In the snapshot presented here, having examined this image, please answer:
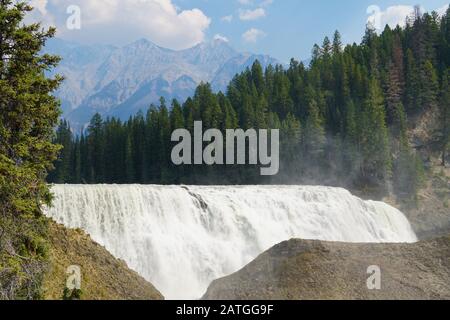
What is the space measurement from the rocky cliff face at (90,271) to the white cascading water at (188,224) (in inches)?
302

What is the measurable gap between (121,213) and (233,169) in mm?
41320

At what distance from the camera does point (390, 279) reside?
54.9 ft

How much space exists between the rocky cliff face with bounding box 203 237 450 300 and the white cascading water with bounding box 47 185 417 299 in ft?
31.4

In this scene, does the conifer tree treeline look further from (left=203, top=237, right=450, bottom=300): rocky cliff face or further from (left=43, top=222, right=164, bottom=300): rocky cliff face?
(left=43, top=222, right=164, bottom=300): rocky cliff face
